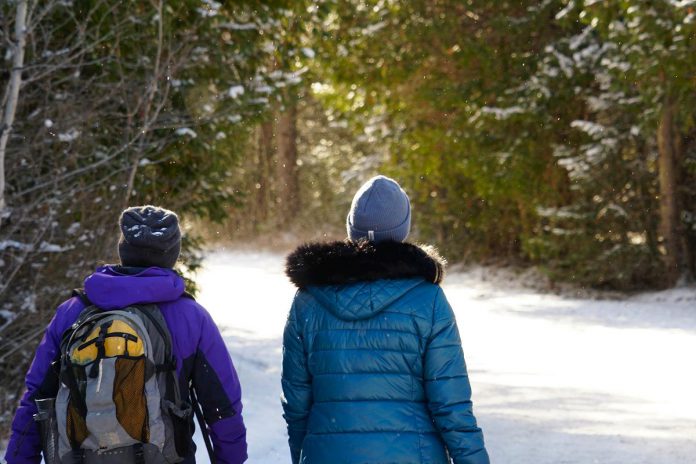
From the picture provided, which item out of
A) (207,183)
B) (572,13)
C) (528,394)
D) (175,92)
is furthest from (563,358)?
(572,13)

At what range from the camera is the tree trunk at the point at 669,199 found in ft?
54.7

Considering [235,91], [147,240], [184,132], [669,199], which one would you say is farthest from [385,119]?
[147,240]

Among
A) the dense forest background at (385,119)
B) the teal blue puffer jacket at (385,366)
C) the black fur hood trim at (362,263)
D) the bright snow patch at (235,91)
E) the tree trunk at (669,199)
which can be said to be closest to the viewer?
the teal blue puffer jacket at (385,366)

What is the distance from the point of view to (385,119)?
2223 cm

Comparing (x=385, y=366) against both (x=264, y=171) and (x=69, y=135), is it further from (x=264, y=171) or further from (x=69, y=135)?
(x=264, y=171)

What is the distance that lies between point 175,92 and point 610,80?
30.6ft

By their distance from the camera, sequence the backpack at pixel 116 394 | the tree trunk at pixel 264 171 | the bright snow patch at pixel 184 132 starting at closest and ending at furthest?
1. the backpack at pixel 116 394
2. the bright snow patch at pixel 184 132
3. the tree trunk at pixel 264 171

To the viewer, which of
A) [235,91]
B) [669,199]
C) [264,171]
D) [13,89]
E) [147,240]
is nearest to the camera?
[147,240]

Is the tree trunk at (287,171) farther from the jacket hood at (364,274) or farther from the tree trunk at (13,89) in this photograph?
the jacket hood at (364,274)

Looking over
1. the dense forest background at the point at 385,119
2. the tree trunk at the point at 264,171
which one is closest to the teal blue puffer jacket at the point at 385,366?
the dense forest background at the point at 385,119

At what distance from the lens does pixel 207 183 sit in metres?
10.7

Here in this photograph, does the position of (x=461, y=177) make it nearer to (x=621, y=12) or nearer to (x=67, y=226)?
(x=621, y=12)

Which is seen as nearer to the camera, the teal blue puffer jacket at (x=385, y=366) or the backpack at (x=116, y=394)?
the backpack at (x=116, y=394)

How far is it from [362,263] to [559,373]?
24.1 ft
